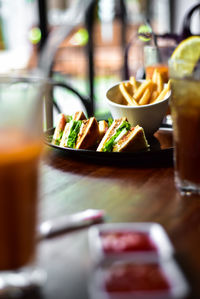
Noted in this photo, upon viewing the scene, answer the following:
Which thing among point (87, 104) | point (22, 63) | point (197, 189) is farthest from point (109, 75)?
point (197, 189)

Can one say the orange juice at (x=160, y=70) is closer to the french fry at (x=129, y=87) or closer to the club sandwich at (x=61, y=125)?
the french fry at (x=129, y=87)

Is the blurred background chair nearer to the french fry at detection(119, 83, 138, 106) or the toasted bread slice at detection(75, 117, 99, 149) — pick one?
the french fry at detection(119, 83, 138, 106)

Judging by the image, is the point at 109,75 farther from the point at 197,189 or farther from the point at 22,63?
the point at 197,189

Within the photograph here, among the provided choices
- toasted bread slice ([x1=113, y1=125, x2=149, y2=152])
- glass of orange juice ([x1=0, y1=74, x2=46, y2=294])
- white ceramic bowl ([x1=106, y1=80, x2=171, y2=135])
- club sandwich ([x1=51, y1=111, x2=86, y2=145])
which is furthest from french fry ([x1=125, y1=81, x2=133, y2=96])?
glass of orange juice ([x1=0, y1=74, x2=46, y2=294])

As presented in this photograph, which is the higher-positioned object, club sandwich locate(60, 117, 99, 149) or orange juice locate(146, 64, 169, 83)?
orange juice locate(146, 64, 169, 83)

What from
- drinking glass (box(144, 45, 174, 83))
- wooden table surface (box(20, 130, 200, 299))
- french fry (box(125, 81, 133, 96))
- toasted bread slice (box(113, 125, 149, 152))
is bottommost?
wooden table surface (box(20, 130, 200, 299))

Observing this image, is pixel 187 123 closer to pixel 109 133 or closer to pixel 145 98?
pixel 109 133

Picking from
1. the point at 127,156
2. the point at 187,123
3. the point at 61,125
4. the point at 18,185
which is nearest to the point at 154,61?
the point at 61,125
